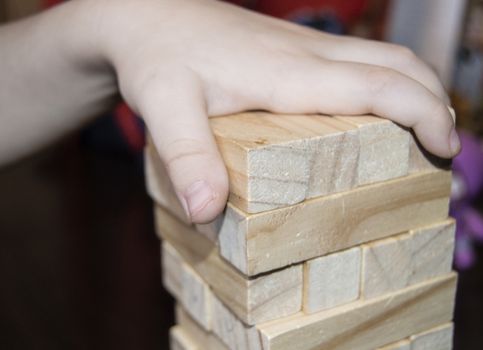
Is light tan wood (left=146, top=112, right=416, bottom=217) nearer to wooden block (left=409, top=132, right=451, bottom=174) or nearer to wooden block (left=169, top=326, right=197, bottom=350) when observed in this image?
wooden block (left=409, top=132, right=451, bottom=174)

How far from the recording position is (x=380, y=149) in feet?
1.49

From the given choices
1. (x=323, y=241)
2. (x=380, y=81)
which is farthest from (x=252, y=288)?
(x=380, y=81)

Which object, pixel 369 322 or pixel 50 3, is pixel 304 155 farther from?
A: pixel 50 3

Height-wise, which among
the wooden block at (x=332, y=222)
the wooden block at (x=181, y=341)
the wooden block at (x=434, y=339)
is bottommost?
the wooden block at (x=181, y=341)

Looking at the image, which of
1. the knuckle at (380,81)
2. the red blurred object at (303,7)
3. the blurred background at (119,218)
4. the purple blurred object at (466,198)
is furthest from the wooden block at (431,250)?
the red blurred object at (303,7)

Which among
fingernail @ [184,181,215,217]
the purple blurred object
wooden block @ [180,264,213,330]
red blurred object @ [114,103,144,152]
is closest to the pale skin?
fingernail @ [184,181,215,217]

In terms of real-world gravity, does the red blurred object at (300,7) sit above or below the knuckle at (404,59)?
below

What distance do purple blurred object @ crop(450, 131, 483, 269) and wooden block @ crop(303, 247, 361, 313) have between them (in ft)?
1.54

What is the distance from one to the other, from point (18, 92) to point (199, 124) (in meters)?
0.25

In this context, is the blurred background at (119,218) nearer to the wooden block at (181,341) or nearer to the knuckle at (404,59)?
the wooden block at (181,341)

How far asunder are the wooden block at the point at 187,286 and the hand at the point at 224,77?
12 centimetres

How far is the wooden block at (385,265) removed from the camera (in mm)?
475

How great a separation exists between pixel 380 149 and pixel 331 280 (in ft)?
0.31

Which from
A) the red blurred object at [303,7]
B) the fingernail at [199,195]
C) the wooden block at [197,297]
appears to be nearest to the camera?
the fingernail at [199,195]
